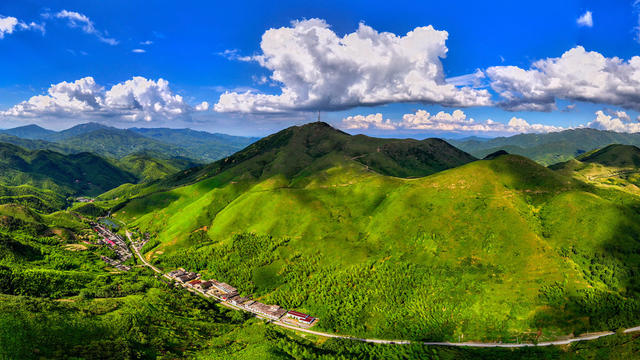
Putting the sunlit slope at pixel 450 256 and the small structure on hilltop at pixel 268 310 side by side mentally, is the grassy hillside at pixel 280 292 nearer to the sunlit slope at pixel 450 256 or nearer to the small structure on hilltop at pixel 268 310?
the sunlit slope at pixel 450 256

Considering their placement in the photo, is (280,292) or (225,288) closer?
(280,292)

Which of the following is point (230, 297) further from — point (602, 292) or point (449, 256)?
point (602, 292)

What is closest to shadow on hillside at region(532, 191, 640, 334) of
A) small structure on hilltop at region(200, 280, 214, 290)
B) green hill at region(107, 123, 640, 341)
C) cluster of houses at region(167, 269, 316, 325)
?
green hill at region(107, 123, 640, 341)

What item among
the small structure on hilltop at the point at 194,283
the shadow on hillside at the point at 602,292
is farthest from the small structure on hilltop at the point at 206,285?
the shadow on hillside at the point at 602,292

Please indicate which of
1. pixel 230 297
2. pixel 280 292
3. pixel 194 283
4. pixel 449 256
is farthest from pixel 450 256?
pixel 194 283

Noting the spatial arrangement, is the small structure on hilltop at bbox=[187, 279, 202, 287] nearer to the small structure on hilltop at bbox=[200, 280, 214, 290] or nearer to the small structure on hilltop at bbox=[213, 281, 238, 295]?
the small structure on hilltop at bbox=[200, 280, 214, 290]
